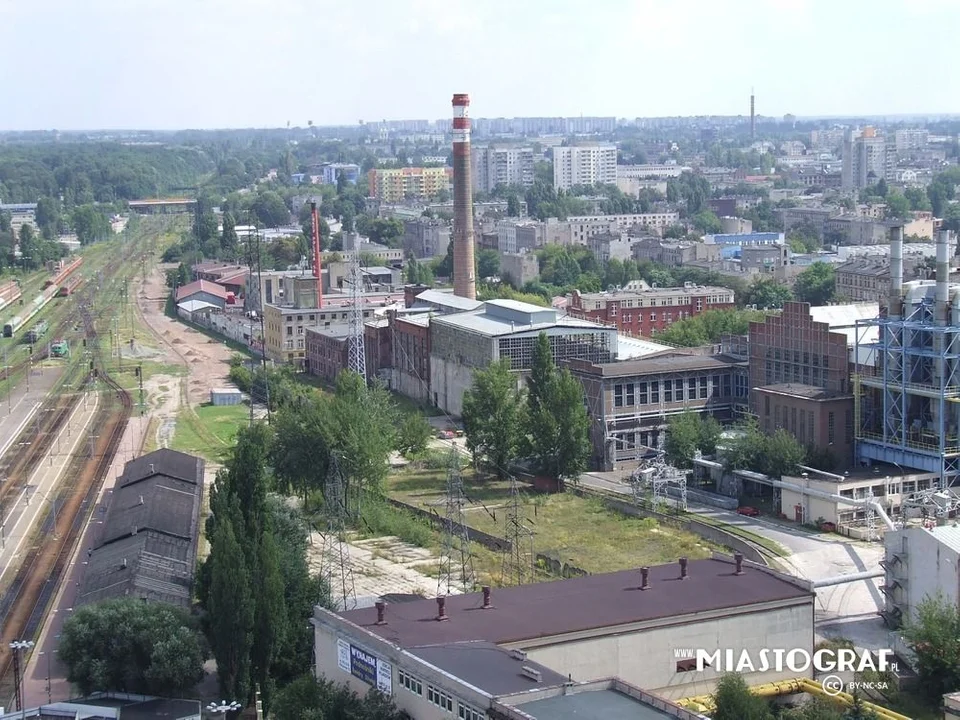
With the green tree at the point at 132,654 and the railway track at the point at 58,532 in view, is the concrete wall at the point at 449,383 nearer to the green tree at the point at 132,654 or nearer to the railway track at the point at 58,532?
the railway track at the point at 58,532

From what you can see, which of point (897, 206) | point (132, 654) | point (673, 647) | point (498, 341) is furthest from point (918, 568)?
point (897, 206)

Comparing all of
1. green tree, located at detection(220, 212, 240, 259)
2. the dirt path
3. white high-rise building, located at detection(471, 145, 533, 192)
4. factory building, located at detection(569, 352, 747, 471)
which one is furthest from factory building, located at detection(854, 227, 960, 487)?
white high-rise building, located at detection(471, 145, 533, 192)

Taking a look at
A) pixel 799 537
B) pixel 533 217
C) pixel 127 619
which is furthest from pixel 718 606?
pixel 533 217

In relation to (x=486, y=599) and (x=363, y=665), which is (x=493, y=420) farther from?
(x=363, y=665)

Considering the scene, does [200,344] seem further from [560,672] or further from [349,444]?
[560,672]

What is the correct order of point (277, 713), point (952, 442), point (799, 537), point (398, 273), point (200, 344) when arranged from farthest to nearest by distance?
point (398, 273)
point (200, 344)
point (952, 442)
point (799, 537)
point (277, 713)
